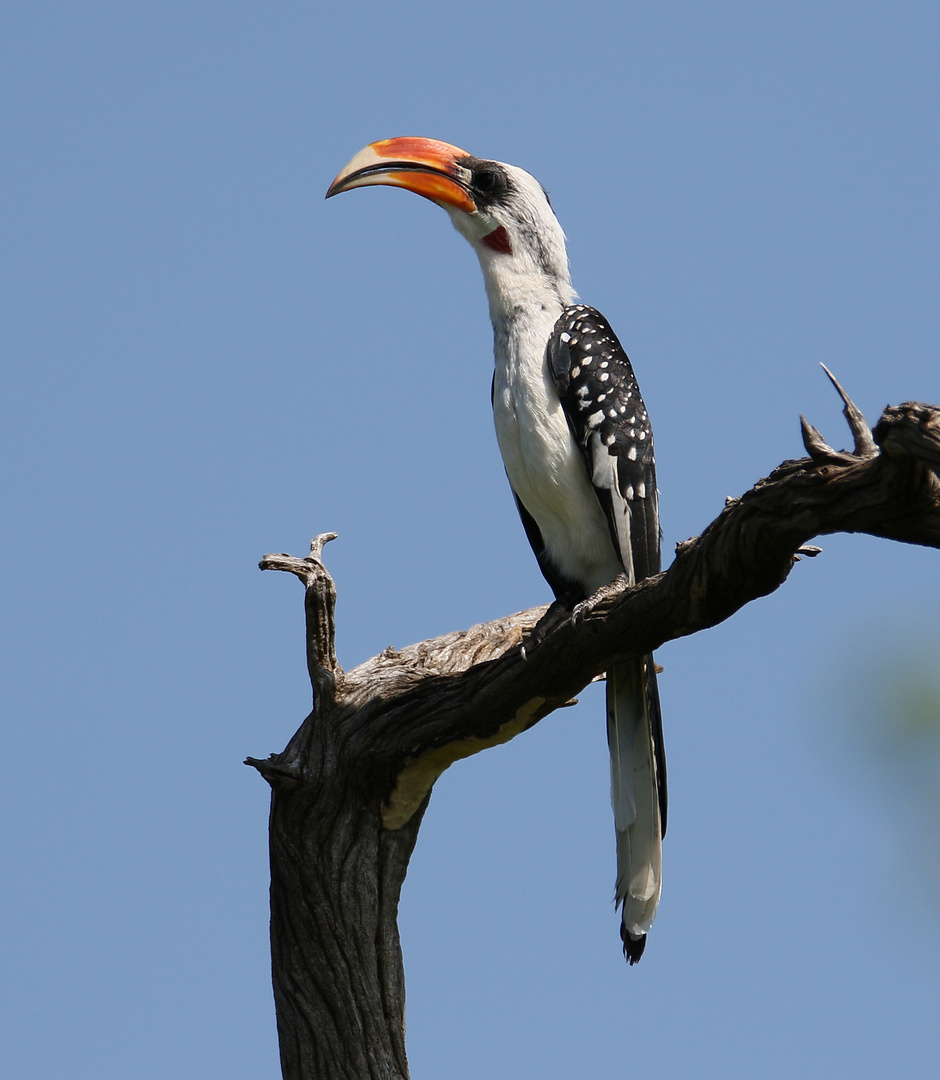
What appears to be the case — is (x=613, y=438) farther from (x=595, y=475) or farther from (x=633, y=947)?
(x=633, y=947)

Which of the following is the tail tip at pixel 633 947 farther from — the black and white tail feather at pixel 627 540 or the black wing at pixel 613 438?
the black wing at pixel 613 438

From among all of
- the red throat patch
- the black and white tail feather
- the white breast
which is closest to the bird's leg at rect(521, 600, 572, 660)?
the white breast

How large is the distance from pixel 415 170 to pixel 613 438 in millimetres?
1810

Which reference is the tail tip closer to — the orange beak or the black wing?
the black wing

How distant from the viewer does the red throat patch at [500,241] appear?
5.58m

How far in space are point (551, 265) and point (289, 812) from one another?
108 inches

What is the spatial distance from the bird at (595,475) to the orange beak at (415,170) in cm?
53

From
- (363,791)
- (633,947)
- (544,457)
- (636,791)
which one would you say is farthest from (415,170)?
(633,947)

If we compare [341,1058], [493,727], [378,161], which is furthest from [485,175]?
[341,1058]

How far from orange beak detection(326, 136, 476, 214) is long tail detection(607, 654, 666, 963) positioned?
2412mm

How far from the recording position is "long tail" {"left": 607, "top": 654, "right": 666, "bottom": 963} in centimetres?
500

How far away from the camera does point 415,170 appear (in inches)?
229

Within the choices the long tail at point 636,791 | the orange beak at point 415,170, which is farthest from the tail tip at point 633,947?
the orange beak at point 415,170

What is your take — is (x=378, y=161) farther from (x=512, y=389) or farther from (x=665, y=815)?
(x=665, y=815)
